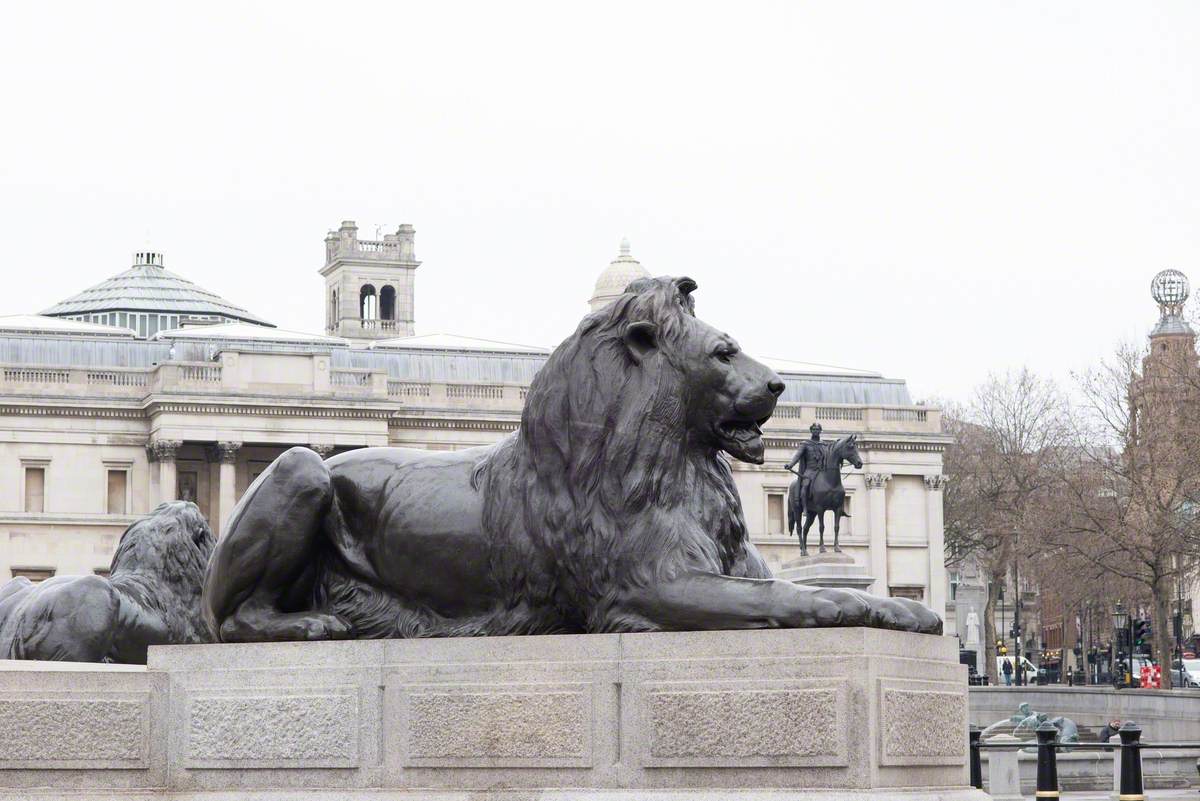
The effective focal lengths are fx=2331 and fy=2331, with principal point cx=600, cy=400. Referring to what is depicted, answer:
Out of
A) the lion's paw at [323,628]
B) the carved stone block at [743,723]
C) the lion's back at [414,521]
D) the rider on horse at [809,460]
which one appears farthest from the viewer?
the rider on horse at [809,460]

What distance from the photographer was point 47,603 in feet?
37.7

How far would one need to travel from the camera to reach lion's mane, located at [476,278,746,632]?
8.67 m

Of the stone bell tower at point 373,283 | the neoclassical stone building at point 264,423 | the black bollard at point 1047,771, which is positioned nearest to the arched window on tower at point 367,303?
the stone bell tower at point 373,283

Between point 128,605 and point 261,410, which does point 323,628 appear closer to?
point 128,605

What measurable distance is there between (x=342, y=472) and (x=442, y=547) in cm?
68

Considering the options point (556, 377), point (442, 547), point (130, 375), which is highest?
point (130, 375)

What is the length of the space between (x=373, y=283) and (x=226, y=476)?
2621 inches

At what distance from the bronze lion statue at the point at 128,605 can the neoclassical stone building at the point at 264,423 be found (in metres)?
65.4

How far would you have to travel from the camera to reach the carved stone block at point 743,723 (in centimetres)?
792

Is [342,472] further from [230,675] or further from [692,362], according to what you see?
[692,362]

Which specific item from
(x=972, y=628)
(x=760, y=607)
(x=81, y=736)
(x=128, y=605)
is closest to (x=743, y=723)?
(x=760, y=607)

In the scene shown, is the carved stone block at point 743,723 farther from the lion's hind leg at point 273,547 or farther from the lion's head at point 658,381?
the lion's hind leg at point 273,547

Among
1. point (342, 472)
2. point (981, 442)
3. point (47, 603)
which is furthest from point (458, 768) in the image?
point (981, 442)

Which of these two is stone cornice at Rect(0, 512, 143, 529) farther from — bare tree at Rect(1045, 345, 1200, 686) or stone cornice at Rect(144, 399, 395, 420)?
bare tree at Rect(1045, 345, 1200, 686)
